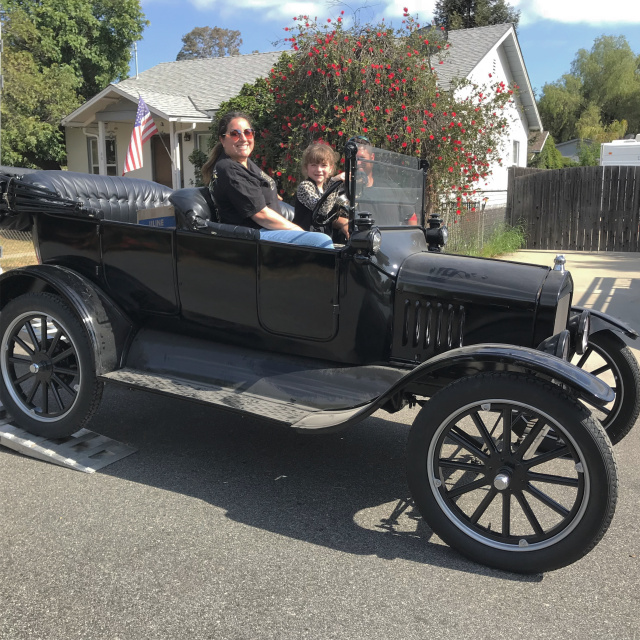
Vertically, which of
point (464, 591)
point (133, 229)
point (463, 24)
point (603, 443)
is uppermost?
point (463, 24)

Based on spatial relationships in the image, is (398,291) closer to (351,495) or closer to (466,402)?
(466,402)

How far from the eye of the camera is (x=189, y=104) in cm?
1733

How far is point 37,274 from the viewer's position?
11.7 ft

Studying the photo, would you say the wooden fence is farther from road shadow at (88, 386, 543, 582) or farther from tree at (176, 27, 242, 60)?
tree at (176, 27, 242, 60)

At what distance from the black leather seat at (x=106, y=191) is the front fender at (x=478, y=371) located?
2.15 meters

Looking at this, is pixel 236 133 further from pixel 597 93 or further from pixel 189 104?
pixel 597 93

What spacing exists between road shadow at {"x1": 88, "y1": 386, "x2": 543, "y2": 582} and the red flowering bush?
5607 millimetres

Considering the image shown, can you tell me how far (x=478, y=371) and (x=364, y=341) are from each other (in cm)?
60

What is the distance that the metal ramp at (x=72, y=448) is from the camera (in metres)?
3.41

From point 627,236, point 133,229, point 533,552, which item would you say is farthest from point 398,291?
point 627,236

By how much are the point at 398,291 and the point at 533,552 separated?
1.30 metres

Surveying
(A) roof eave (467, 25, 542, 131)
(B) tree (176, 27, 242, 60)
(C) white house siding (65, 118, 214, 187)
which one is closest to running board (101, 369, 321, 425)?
(C) white house siding (65, 118, 214, 187)

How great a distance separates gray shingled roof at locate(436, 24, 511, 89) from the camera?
1523 cm

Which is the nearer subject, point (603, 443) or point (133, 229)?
point (603, 443)
